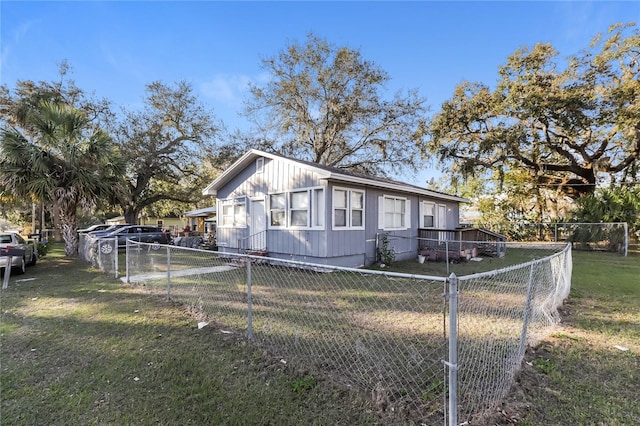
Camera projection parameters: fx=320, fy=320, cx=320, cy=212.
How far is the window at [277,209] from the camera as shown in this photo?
10984 mm

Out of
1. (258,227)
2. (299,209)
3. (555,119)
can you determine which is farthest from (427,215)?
(555,119)

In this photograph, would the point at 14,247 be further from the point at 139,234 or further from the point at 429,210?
the point at 429,210

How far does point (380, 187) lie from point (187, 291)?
7.00m

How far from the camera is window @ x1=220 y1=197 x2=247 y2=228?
41.2 ft

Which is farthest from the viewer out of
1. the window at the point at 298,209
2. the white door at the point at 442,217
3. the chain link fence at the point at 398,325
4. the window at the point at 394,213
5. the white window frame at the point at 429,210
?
the white door at the point at 442,217

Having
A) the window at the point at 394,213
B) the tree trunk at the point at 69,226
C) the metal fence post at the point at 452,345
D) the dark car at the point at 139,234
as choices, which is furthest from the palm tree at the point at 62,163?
the metal fence post at the point at 452,345

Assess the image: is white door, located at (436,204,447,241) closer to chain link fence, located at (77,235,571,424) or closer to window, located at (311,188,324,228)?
chain link fence, located at (77,235,571,424)

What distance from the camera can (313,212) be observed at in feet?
32.4

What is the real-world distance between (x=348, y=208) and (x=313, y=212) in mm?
1122

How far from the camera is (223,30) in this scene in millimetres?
11398

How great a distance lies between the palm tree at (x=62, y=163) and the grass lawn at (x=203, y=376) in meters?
8.11

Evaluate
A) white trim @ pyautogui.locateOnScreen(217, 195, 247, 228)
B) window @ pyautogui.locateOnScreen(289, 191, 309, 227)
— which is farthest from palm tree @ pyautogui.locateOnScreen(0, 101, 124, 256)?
window @ pyautogui.locateOnScreen(289, 191, 309, 227)

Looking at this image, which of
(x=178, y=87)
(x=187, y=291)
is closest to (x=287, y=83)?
(x=178, y=87)

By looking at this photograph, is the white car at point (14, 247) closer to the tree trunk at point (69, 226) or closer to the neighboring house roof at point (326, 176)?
the tree trunk at point (69, 226)
